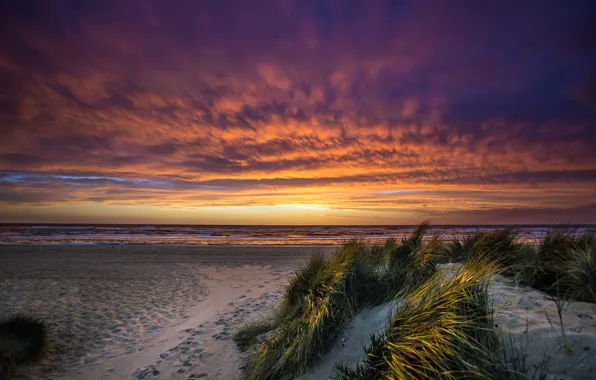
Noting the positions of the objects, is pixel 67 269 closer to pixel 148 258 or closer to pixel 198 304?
pixel 148 258

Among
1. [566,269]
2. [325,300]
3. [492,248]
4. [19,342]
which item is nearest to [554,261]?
[566,269]

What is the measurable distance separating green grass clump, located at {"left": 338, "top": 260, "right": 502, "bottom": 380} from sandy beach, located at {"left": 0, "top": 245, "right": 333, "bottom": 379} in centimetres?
298

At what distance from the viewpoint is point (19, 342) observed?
540cm

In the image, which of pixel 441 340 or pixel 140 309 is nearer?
pixel 441 340

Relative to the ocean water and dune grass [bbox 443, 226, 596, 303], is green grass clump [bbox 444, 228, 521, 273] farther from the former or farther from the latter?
the ocean water

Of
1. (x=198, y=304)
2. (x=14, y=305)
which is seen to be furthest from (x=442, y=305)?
(x=14, y=305)

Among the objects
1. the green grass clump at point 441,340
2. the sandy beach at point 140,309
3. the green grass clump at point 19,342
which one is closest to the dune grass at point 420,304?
the green grass clump at point 441,340

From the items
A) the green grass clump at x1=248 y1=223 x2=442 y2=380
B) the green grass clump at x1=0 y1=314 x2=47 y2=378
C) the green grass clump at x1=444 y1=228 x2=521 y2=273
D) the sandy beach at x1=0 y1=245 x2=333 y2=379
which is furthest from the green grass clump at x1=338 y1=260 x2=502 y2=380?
the green grass clump at x1=0 y1=314 x2=47 y2=378

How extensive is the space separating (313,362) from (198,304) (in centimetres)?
620

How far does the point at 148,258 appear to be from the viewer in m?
18.7

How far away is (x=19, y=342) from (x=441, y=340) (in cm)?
685

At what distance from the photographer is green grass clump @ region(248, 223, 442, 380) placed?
4.23 meters

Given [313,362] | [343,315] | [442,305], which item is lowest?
[313,362]

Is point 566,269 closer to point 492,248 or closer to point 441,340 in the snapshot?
point 492,248
